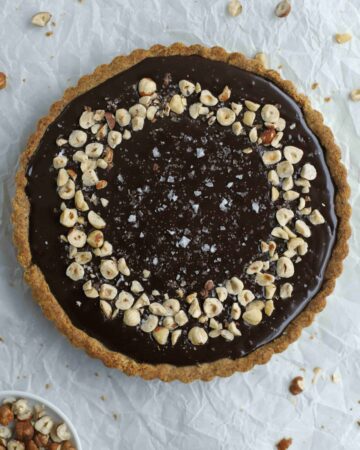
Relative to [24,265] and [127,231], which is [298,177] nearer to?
[127,231]

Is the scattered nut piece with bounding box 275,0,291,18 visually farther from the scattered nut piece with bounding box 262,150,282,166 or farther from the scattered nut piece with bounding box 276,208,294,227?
the scattered nut piece with bounding box 276,208,294,227

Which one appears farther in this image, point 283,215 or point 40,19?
point 40,19

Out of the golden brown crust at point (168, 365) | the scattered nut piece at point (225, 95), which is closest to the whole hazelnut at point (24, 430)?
the golden brown crust at point (168, 365)

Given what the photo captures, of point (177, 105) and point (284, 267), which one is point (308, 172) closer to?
point (284, 267)

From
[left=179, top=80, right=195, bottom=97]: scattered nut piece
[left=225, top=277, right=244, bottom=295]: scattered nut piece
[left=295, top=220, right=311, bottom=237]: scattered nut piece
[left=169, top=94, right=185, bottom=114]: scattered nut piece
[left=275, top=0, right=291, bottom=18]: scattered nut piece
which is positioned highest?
[left=275, top=0, right=291, bottom=18]: scattered nut piece

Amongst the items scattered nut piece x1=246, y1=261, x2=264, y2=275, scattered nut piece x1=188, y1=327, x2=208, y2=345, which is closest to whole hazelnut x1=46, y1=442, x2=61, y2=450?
scattered nut piece x1=188, y1=327, x2=208, y2=345

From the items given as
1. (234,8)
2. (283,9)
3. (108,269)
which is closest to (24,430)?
(108,269)

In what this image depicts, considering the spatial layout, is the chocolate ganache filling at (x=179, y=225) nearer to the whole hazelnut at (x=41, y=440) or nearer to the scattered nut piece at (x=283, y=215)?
the scattered nut piece at (x=283, y=215)
